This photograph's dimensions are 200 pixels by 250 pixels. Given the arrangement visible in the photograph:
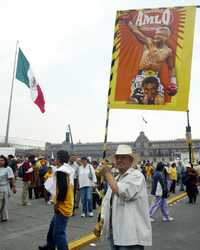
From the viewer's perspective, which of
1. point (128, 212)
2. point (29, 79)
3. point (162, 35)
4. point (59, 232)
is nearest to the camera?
point (128, 212)

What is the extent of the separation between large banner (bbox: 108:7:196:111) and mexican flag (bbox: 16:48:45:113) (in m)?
10.1

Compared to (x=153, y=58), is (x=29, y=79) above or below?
above

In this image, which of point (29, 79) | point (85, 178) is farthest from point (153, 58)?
point (29, 79)

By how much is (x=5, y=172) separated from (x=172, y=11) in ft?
18.4

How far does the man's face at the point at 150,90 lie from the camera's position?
8477mm

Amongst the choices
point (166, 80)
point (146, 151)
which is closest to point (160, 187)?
point (166, 80)

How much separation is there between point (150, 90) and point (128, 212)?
5.27 meters

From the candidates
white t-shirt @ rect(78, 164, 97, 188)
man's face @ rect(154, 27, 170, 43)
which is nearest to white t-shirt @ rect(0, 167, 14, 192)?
white t-shirt @ rect(78, 164, 97, 188)

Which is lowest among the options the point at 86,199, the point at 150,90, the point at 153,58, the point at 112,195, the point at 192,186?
the point at 86,199

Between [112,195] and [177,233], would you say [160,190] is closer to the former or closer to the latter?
[177,233]

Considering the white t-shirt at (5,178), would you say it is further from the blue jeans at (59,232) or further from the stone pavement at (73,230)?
the blue jeans at (59,232)

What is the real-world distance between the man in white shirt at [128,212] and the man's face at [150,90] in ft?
15.8

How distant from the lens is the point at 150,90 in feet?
28.3

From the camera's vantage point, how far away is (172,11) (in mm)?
8914
